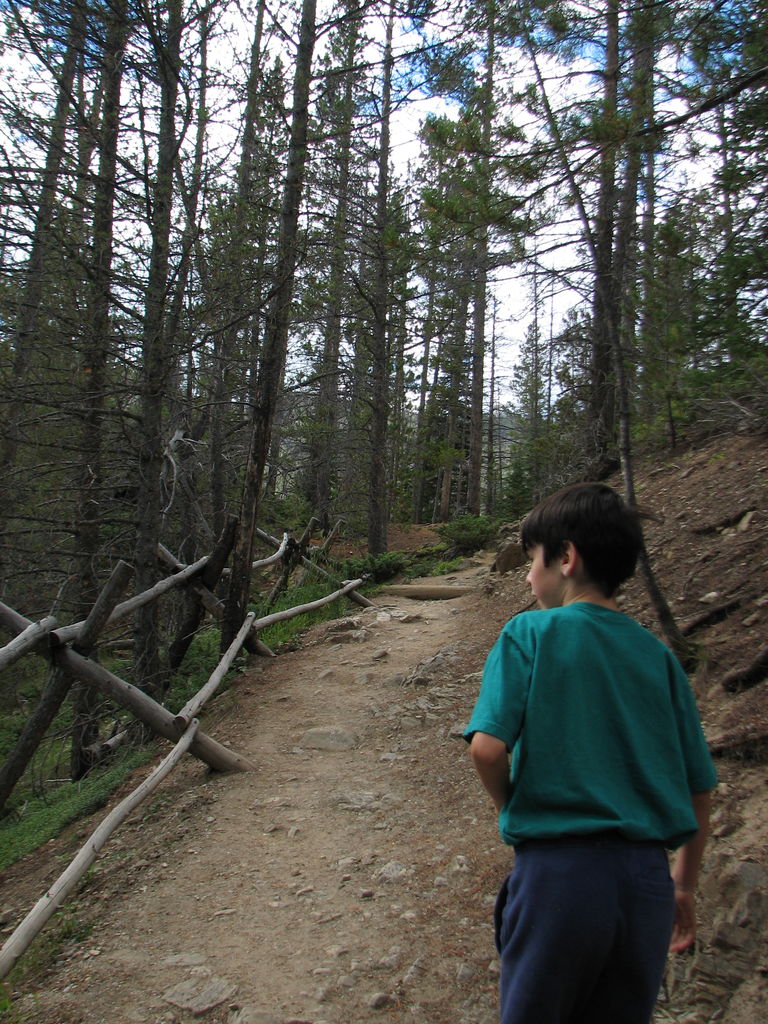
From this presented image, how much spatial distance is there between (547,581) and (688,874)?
784 mm

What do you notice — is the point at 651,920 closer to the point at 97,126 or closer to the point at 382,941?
the point at 382,941

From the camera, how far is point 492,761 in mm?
1418

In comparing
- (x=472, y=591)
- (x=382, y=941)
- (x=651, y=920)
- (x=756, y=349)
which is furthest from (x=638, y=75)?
(x=472, y=591)

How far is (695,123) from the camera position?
4.36 metres

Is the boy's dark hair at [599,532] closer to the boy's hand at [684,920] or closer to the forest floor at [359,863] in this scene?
the boy's hand at [684,920]

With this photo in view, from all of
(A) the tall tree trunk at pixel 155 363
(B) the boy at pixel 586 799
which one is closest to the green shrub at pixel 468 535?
(A) the tall tree trunk at pixel 155 363

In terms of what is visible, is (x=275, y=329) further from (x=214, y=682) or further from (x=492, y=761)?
(x=492, y=761)

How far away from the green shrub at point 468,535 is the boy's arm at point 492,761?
42.6 feet

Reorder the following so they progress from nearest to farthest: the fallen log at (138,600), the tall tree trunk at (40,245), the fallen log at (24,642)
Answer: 1. the fallen log at (24,642)
2. the fallen log at (138,600)
3. the tall tree trunk at (40,245)

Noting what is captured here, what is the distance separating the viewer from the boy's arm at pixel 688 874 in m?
1.60

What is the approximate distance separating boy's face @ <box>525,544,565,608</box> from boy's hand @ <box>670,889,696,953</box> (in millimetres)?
783

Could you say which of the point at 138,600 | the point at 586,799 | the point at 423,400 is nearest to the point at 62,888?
the point at 138,600

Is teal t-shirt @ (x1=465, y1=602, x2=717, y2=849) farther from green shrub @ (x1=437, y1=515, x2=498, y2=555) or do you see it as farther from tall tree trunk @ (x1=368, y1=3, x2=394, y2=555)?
green shrub @ (x1=437, y1=515, x2=498, y2=555)

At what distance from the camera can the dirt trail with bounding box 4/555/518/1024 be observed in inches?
112
